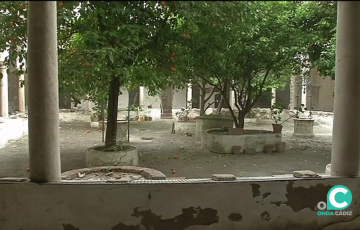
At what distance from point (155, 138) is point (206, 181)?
9.89 m

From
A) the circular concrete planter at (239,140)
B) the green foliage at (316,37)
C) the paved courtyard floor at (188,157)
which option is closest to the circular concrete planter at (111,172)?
the paved courtyard floor at (188,157)

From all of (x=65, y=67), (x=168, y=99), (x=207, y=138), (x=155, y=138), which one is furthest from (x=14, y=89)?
(x=65, y=67)

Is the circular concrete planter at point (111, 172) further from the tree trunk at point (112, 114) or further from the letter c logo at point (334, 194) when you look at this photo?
the letter c logo at point (334, 194)

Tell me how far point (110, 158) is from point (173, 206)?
3804mm

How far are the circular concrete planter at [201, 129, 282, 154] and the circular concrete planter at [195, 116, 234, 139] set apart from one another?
1.74m

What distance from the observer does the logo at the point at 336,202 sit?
11.8 feet

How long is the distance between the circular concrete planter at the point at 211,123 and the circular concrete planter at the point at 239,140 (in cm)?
174

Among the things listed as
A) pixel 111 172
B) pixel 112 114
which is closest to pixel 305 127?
pixel 112 114

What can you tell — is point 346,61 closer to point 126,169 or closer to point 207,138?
point 126,169

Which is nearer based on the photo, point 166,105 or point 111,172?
point 111,172

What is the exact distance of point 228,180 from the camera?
3.54m

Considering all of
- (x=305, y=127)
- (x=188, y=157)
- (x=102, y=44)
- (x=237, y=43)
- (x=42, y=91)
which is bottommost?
(x=188, y=157)

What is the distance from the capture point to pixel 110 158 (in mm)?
7031

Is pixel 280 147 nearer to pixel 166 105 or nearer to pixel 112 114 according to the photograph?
pixel 112 114
